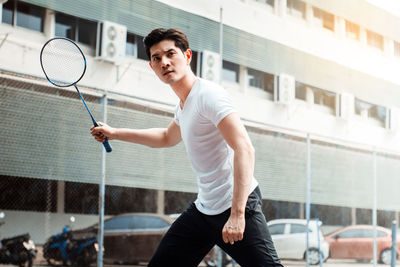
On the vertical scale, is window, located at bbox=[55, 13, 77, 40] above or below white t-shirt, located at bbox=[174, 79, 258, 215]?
above

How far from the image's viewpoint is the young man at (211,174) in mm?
2650

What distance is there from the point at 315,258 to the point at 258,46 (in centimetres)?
452

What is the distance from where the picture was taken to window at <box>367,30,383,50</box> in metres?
14.8

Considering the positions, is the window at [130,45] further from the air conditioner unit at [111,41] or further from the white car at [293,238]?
the white car at [293,238]

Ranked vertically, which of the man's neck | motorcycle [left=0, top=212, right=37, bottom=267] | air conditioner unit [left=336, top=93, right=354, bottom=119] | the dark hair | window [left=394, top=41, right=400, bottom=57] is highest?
window [left=394, top=41, right=400, bottom=57]

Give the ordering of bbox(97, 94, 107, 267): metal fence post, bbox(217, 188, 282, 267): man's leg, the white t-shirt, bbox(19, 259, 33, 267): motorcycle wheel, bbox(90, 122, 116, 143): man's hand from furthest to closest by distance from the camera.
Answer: bbox(97, 94, 107, 267): metal fence post < bbox(19, 259, 33, 267): motorcycle wheel < bbox(90, 122, 116, 143): man's hand < the white t-shirt < bbox(217, 188, 282, 267): man's leg

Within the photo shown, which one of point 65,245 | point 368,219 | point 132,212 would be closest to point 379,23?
point 368,219

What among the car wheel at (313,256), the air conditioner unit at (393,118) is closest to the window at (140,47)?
the car wheel at (313,256)

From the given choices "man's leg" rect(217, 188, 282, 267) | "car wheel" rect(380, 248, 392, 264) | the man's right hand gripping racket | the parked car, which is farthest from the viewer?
"car wheel" rect(380, 248, 392, 264)

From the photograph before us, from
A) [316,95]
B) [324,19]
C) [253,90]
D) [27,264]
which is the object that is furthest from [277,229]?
[324,19]

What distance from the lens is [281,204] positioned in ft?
28.2

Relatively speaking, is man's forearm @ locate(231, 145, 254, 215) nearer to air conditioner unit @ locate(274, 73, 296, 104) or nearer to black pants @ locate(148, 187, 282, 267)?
black pants @ locate(148, 187, 282, 267)

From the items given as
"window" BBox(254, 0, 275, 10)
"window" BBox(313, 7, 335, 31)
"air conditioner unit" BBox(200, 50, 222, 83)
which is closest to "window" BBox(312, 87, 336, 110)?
"window" BBox(313, 7, 335, 31)

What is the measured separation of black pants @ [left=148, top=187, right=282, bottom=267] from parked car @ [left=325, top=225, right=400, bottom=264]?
6.68 metres
